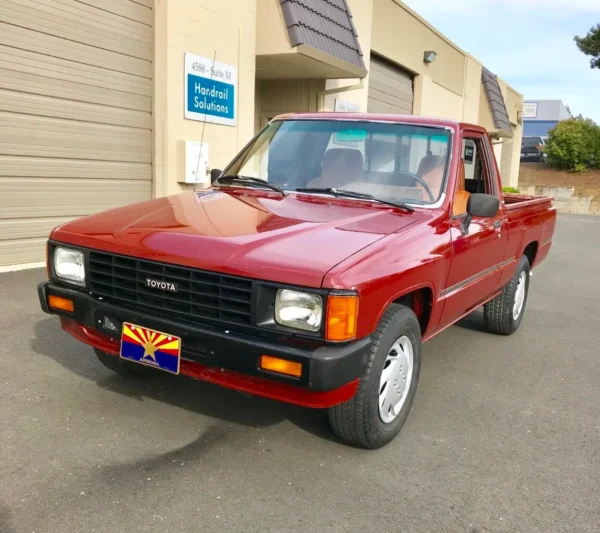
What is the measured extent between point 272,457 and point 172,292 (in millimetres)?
998

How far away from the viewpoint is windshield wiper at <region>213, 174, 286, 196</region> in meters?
3.98

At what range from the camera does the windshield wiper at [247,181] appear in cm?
398

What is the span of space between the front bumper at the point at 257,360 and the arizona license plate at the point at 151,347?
0.11ft

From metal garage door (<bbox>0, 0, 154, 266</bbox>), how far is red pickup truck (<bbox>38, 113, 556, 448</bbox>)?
3.51 meters

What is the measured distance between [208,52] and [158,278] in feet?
21.8

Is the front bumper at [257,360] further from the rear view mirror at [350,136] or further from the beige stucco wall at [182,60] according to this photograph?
the beige stucco wall at [182,60]

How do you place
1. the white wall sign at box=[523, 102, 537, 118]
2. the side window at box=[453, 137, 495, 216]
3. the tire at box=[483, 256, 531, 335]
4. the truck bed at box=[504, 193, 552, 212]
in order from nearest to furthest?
the side window at box=[453, 137, 495, 216] → the truck bed at box=[504, 193, 552, 212] → the tire at box=[483, 256, 531, 335] → the white wall sign at box=[523, 102, 537, 118]

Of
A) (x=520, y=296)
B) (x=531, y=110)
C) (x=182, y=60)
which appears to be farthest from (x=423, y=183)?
(x=531, y=110)

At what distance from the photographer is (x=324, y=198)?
379 centimetres

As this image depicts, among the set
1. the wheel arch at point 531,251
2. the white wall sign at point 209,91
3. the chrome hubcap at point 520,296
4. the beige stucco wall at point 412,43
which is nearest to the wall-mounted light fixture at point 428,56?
the beige stucco wall at point 412,43

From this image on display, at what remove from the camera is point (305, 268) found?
2.62 meters

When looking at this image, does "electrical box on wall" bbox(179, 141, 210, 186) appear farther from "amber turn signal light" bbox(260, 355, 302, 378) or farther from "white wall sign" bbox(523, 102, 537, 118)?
"white wall sign" bbox(523, 102, 537, 118)

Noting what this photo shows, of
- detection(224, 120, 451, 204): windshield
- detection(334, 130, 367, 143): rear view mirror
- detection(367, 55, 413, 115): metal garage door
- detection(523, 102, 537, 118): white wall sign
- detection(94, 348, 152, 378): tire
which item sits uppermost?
detection(523, 102, 537, 118): white wall sign

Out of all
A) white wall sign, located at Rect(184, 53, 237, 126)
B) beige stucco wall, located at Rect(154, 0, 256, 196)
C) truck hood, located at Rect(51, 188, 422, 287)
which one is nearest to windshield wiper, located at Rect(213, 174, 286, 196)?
truck hood, located at Rect(51, 188, 422, 287)
